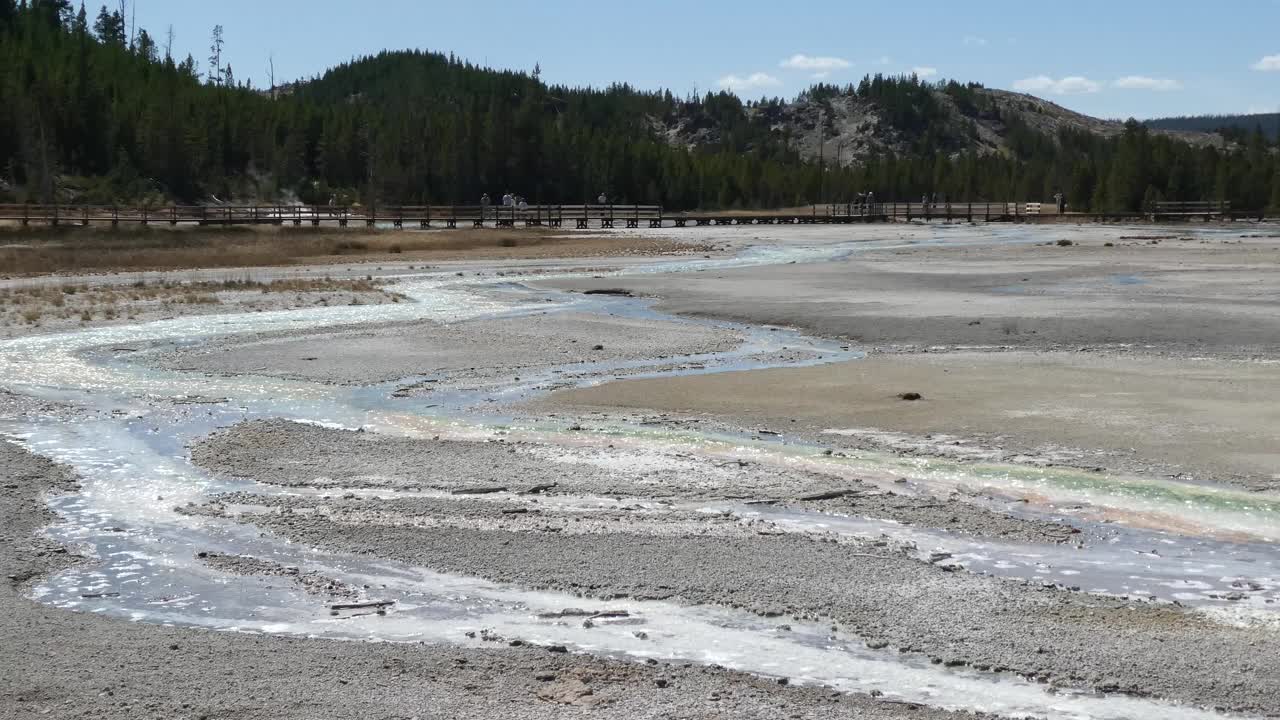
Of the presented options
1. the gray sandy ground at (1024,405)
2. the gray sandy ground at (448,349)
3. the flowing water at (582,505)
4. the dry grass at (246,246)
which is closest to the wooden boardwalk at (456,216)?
the dry grass at (246,246)

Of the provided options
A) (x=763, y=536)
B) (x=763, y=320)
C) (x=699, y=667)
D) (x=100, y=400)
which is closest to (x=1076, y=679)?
(x=699, y=667)

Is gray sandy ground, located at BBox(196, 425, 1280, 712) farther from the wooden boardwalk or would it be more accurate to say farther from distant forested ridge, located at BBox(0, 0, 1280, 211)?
distant forested ridge, located at BBox(0, 0, 1280, 211)

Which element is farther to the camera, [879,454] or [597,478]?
[879,454]

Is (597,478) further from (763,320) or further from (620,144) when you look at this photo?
(620,144)

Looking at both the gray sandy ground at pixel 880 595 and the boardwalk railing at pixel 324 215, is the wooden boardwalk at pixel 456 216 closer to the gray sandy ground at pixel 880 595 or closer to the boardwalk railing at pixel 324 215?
the boardwalk railing at pixel 324 215

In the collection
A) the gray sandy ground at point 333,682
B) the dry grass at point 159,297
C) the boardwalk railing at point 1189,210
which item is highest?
the boardwalk railing at point 1189,210

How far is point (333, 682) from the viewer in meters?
6.70

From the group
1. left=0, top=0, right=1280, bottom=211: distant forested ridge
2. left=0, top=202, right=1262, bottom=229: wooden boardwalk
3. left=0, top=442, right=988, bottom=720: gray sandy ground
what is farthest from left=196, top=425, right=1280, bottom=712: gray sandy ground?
left=0, top=0, right=1280, bottom=211: distant forested ridge

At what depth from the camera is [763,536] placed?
32.0 feet

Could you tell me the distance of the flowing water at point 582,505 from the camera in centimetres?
728

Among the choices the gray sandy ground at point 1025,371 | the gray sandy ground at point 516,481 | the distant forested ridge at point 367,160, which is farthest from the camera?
the distant forested ridge at point 367,160

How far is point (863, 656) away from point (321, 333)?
18456mm

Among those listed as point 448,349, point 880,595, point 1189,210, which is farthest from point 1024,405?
point 1189,210

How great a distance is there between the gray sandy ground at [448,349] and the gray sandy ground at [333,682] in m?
11.1
